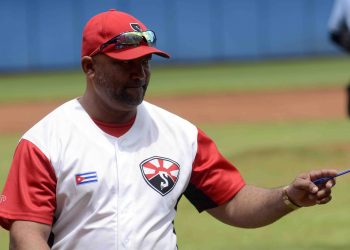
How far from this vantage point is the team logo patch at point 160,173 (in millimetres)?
4207

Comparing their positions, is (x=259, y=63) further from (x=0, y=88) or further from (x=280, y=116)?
(x=280, y=116)

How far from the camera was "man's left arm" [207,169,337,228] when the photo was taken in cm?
412

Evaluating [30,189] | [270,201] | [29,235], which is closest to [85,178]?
[30,189]

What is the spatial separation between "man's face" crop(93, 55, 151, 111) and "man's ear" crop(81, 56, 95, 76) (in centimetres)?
3

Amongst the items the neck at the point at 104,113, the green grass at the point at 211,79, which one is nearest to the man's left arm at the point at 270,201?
the neck at the point at 104,113

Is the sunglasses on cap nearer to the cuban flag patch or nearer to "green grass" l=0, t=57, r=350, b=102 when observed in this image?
the cuban flag patch

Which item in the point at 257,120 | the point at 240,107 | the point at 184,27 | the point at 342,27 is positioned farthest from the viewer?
the point at 184,27

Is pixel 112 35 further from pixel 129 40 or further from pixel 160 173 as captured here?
pixel 160 173

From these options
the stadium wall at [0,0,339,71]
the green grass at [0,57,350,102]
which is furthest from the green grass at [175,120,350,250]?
the stadium wall at [0,0,339,71]

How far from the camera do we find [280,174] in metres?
10.3

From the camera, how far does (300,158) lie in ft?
36.6

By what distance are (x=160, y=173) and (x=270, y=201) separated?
516 millimetres

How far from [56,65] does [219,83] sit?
7301 mm

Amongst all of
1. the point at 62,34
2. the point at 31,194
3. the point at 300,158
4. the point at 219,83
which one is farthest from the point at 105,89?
the point at 62,34
